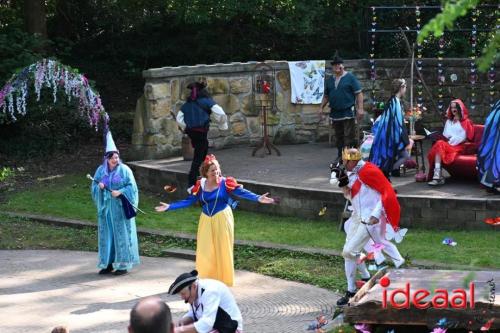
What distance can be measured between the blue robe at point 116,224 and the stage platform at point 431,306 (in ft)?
14.8

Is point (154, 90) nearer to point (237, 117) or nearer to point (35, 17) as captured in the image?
point (237, 117)

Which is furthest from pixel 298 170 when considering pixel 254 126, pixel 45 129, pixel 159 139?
pixel 45 129

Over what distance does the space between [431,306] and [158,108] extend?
35.3ft

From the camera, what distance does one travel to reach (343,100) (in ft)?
56.3

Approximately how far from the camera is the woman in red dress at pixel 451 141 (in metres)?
15.5

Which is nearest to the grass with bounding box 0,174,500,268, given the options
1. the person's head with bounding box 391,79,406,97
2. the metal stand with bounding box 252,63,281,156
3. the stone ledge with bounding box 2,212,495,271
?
the stone ledge with bounding box 2,212,495,271

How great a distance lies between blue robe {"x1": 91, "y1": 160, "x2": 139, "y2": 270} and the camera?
43.4 feet

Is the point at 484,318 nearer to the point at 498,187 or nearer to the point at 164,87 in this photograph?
the point at 498,187

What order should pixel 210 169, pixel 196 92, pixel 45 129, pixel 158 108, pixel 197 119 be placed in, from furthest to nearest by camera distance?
pixel 45 129, pixel 158 108, pixel 196 92, pixel 197 119, pixel 210 169

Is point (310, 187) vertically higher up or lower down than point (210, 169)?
lower down

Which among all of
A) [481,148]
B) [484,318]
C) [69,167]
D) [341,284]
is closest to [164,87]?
[69,167]

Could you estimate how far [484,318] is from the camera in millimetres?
8727

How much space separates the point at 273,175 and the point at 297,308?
18.9 ft

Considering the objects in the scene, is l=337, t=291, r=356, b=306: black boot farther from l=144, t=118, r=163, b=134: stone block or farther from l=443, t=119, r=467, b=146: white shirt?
l=144, t=118, r=163, b=134: stone block
